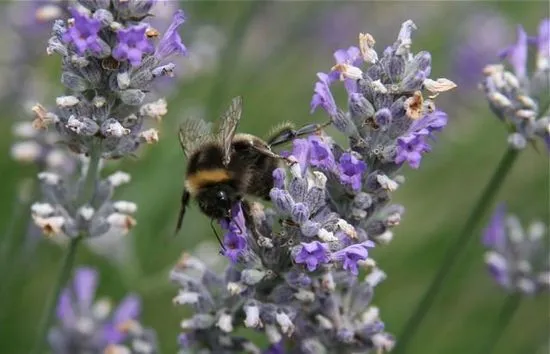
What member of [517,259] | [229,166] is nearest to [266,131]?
[517,259]

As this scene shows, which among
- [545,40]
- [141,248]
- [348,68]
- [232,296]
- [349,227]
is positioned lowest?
[141,248]

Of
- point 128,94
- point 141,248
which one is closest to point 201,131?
point 128,94

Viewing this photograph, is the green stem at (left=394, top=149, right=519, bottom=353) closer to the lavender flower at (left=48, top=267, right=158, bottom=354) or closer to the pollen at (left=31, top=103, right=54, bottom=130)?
the lavender flower at (left=48, top=267, right=158, bottom=354)

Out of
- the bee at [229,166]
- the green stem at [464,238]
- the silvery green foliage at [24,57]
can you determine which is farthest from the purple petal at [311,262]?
the silvery green foliage at [24,57]

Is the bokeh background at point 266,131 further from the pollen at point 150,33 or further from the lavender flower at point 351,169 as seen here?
the lavender flower at point 351,169

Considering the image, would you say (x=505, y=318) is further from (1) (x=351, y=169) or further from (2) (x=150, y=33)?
(2) (x=150, y=33)

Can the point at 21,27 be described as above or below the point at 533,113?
below

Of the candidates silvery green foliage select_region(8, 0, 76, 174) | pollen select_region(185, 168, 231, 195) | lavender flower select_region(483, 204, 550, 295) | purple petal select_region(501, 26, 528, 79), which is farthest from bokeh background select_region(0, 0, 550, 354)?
purple petal select_region(501, 26, 528, 79)

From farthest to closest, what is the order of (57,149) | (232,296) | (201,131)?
(57,149) < (201,131) < (232,296)

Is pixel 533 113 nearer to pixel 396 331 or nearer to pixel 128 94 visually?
pixel 128 94
